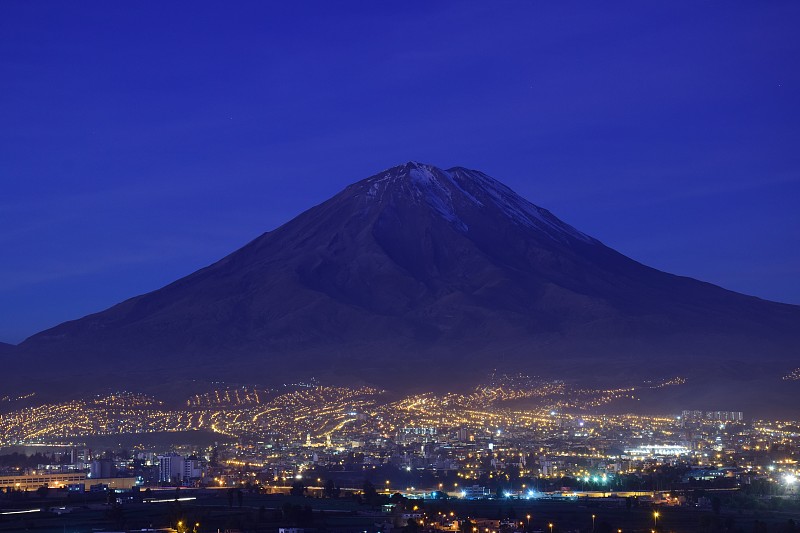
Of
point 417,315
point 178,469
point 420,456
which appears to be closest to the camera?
point 178,469

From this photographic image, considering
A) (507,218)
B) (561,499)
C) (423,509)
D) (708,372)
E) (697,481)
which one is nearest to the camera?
(423,509)

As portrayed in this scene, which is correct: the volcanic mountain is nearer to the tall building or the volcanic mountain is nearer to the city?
the city

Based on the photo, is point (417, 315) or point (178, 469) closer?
point (178, 469)

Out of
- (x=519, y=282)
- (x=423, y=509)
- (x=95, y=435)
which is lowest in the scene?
(x=423, y=509)

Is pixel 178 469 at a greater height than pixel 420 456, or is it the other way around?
pixel 420 456

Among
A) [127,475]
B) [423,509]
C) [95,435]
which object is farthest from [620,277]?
[423,509]

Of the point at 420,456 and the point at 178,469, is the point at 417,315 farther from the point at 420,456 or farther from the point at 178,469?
the point at 178,469

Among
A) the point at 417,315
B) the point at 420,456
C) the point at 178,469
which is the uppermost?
the point at 417,315

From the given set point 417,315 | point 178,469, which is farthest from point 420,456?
point 417,315

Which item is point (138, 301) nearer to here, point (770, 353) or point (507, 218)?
point (507, 218)

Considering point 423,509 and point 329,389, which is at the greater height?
point 329,389
